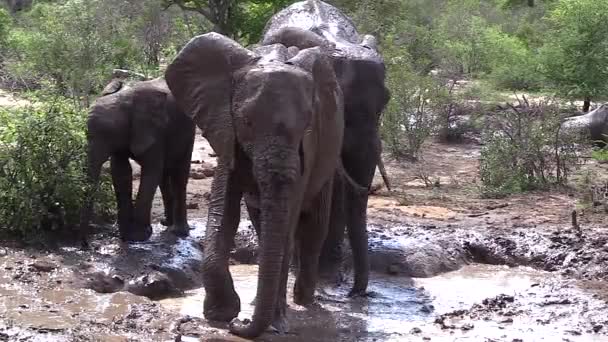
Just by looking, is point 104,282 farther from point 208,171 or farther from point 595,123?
point 595,123

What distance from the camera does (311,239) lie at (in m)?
7.10

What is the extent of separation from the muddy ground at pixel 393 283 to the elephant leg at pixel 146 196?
0.56 ft

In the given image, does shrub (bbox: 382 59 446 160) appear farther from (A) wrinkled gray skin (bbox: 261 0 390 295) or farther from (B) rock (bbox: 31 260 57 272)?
(B) rock (bbox: 31 260 57 272)

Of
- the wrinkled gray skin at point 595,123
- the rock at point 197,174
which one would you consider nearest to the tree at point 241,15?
the wrinkled gray skin at point 595,123

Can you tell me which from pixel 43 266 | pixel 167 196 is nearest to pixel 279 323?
pixel 43 266

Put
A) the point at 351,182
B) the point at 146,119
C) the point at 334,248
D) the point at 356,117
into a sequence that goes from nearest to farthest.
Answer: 1. the point at 351,182
2. the point at 356,117
3. the point at 334,248
4. the point at 146,119

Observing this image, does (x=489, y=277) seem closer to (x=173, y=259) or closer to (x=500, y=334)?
(x=500, y=334)

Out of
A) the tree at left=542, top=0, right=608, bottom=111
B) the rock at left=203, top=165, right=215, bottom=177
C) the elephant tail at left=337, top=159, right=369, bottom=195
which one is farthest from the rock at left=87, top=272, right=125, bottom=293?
the tree at left=542, top=0, right=608, bottom=111

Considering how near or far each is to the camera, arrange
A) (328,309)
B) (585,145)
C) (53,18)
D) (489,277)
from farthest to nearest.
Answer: (53,18) < (585,145) < (489,277) < (328,309)

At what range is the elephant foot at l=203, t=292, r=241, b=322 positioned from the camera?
6.43 meters

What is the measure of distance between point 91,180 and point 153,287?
1.44 meters

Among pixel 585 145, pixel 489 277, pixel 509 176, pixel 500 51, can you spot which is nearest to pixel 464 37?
pixel 500 51

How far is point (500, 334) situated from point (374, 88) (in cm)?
212

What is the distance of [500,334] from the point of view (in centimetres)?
689
